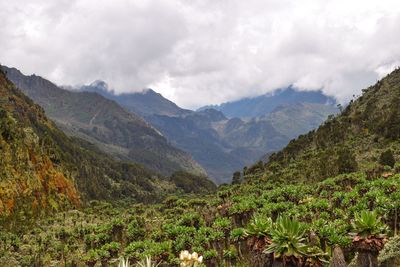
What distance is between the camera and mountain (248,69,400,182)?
3410 inches

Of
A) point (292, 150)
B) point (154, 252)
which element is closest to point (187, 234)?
point (154, 252)

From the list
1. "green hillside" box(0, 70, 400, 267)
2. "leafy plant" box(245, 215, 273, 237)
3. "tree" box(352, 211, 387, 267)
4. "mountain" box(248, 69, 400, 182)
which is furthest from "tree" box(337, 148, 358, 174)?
"leafy plant" box(245, 215, 273, 237)

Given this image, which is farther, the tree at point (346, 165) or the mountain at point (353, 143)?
the mountain at point (353, 143)

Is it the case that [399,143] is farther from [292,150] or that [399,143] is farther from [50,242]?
[50,242]

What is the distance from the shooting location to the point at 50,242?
201ft

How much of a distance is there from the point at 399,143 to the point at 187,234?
68.2m

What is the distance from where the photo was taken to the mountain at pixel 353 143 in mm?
86625

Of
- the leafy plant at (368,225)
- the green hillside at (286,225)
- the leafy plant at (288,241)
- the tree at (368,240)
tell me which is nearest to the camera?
the leafy plant at (288,241)

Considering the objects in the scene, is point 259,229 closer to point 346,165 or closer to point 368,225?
point 368,225

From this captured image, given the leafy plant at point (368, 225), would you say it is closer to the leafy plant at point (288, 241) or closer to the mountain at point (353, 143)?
the leafy plant at point (288, 241)

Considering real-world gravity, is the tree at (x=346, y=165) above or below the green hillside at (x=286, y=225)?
above

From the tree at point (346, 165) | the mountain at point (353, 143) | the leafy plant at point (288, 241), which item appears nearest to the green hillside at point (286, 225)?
the leafy plant at point (288, 241)

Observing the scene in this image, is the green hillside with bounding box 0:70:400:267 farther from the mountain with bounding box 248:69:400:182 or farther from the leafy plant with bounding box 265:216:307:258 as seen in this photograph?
the mountain with bounding box 248:69:400:182

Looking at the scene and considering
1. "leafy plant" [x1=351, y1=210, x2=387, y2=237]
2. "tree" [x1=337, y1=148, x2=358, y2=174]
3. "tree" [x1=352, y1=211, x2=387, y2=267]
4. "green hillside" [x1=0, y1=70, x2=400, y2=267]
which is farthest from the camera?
"tree" [x1=337, y1=148, x2=358, y2=174]
